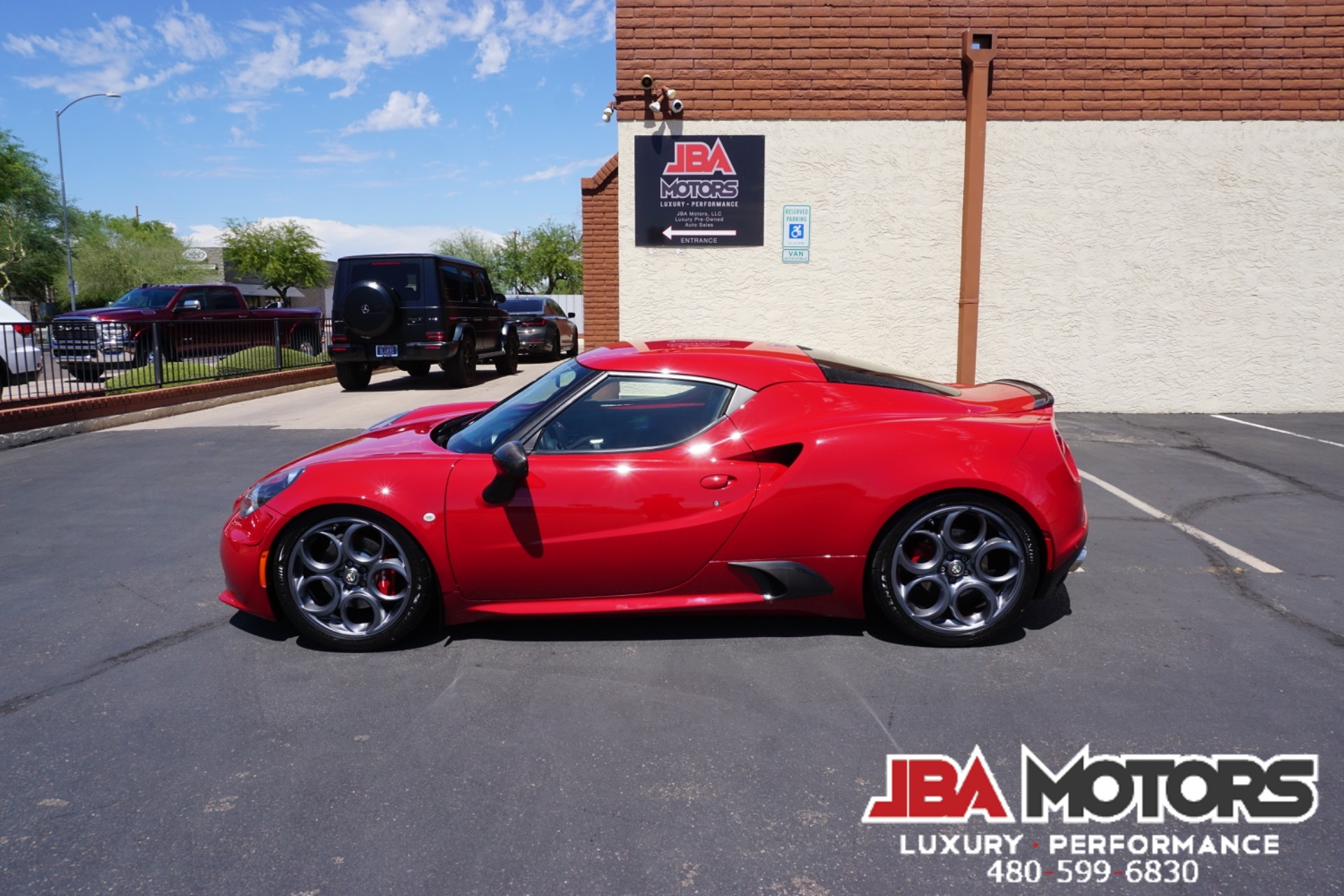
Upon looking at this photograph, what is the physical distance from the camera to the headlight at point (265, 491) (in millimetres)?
4324

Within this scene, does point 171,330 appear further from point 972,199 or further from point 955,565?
point 955,565

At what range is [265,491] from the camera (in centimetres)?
437

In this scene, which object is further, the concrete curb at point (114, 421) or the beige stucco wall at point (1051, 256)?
the beige stucco wall at point (1051, 256)

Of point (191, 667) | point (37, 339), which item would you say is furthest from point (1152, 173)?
point (37, 339)

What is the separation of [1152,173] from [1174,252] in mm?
1032

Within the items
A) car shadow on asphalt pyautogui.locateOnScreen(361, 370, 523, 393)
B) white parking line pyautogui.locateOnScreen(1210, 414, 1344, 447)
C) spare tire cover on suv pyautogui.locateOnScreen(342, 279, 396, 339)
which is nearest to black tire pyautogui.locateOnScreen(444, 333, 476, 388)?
car shadow on asphalt pyautogui.locateOnScreen(361, 370, 523, 393)

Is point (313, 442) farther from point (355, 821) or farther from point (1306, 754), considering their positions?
point (1306, 754)

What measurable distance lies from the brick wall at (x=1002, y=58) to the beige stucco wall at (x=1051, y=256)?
25 cm

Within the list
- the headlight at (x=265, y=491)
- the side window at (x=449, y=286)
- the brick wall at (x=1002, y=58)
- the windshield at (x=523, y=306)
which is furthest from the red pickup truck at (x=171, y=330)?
the headlight at (x=265, y=491)

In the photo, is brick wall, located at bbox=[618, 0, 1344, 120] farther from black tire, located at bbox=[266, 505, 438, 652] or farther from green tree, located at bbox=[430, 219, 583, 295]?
green tree, located at bbox=[430, 219, 583, 295]

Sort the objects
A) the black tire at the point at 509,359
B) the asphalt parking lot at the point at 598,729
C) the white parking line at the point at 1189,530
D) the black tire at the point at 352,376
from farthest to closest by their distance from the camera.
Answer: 1. the black tire at the point at 509,359
2. the black tire at the point at 352,376
3. the white parking line at the point at 1189,530
4. the asphalt parking lot at the point at 598,729

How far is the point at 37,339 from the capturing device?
12086 millimetres

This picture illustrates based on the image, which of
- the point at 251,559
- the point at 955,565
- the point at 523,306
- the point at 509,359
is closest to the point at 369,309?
the point at 509,359

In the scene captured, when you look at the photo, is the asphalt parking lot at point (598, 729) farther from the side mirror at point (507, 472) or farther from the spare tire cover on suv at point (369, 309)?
the spare tire cover on suv at point (369, 309)
